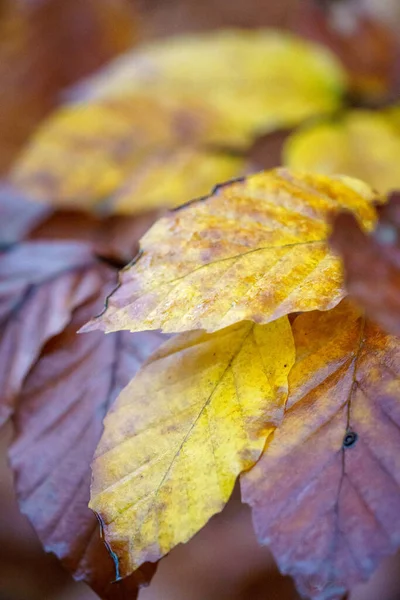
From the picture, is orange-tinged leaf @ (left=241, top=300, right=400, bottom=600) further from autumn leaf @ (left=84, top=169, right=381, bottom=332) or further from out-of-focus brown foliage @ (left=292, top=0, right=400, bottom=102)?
out-of-focus brown foliage @ (left=292, top=0, right=400, bottom=102)

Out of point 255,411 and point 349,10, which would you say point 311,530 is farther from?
point 349,10

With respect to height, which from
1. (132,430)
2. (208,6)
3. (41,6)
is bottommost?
(132,430)

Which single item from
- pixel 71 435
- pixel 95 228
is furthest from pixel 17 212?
pixel 71 435

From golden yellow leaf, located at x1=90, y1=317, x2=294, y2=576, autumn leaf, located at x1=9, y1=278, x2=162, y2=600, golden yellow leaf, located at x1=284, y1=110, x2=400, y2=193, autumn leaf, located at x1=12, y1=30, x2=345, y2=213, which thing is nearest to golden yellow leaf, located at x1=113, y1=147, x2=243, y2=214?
autumn leaf, located at x1=12, y1=30, x2=345, y2=213

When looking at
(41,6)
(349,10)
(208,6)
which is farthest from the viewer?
(208,6)

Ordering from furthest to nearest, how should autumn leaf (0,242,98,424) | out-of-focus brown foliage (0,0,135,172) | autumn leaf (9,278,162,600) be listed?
out-of-focus brown foliage (0,0,135,172), autumn leaf (0,242,98,424), autumn leaf (9,278,162,600)

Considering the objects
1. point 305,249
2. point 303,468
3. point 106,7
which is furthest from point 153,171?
point 106,7
